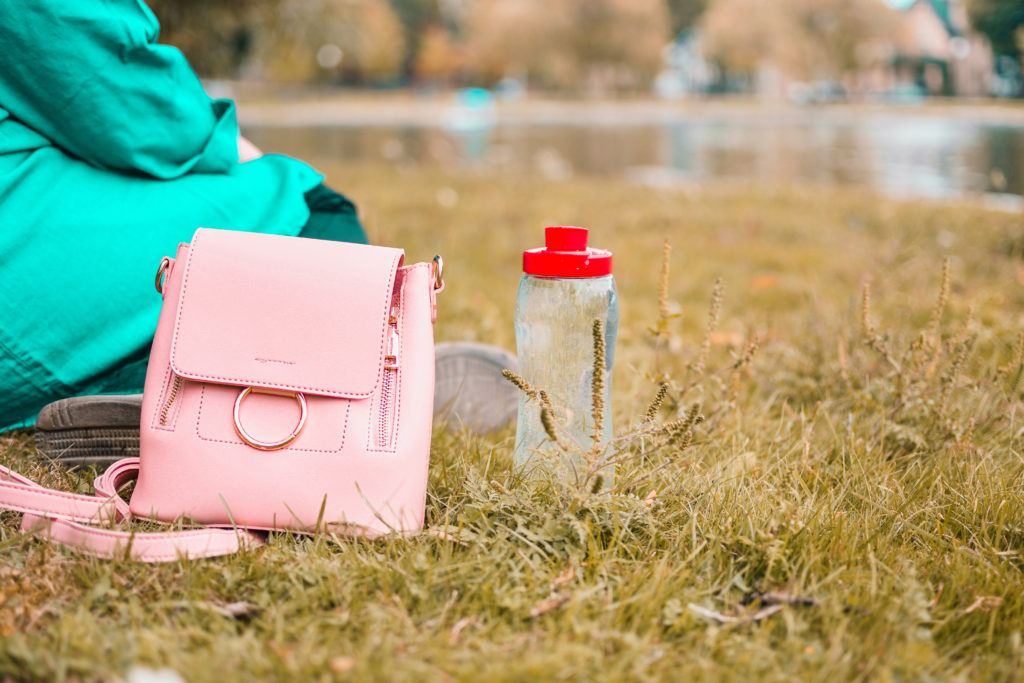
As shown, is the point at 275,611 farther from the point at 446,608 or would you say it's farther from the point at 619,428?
the point at 619,428

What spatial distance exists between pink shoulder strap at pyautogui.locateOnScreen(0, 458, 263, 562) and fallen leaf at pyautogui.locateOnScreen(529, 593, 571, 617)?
0.58m

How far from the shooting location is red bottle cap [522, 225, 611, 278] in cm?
172

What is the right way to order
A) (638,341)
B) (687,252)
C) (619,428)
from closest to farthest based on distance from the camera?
1. (619,428)
2. (638,341)
3. (687,252)

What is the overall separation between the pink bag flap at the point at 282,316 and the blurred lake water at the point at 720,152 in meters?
6.56

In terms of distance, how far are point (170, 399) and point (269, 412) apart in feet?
0.66

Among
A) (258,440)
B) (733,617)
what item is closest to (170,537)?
(258,440)

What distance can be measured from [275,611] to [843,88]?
2760 inches

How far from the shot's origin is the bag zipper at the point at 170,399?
5.31 feet

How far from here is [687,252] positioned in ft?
17.4

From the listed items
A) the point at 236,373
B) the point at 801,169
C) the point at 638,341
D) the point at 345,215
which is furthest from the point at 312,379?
the point at 801,169

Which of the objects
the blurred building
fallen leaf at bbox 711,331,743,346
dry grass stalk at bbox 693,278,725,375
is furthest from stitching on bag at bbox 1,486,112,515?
the blurred building

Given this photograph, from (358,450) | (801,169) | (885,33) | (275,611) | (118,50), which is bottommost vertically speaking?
(275,611)

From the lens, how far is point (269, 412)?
162 cm

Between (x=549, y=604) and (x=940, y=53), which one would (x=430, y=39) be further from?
(x=549, y=604)
